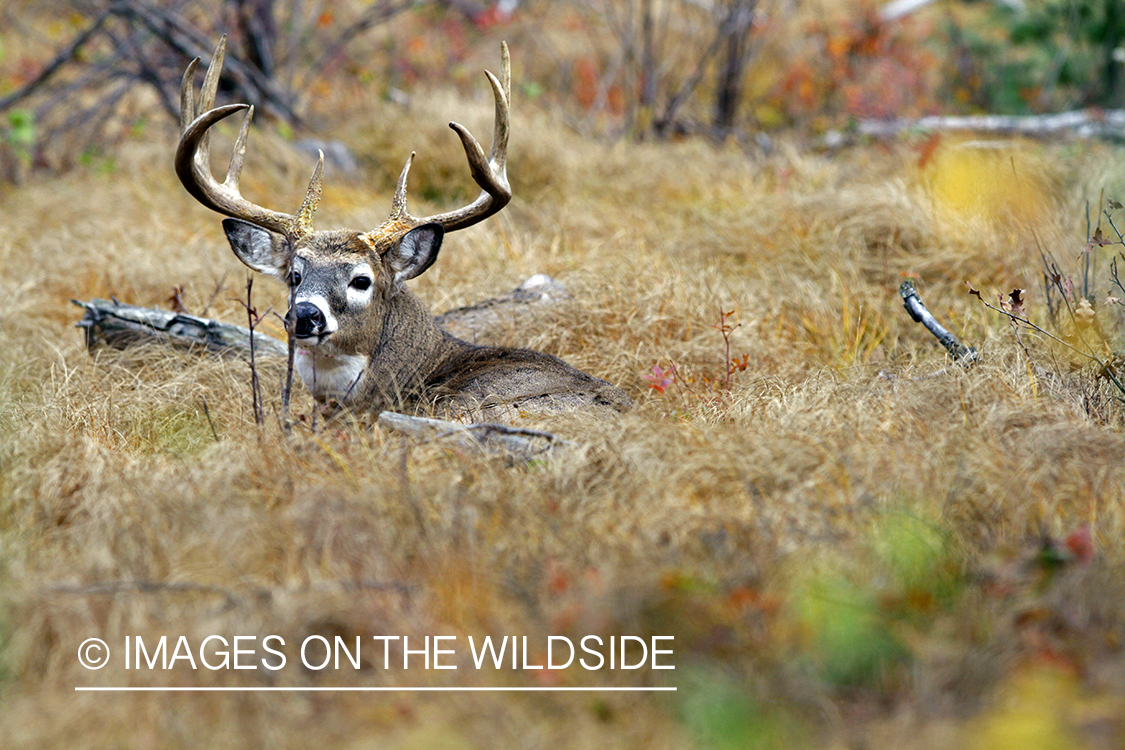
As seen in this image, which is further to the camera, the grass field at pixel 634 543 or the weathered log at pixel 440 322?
the weathered log at pixel 440 322

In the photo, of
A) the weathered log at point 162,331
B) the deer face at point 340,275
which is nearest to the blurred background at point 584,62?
the weathered log at point 162,331

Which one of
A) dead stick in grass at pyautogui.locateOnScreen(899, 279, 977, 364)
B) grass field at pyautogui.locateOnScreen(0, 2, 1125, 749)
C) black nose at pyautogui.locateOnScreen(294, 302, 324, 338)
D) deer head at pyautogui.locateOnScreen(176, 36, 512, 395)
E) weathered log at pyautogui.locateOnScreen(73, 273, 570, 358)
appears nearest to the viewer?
grass field at pyautogui.locateOnScreen(0, 2, 1125, 749)

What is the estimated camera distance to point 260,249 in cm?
475

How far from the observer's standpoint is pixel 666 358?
5.29m

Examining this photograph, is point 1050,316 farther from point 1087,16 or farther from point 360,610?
point 1087,16

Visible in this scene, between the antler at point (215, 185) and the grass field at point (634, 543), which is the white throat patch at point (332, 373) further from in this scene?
the antler at point (215, 185)

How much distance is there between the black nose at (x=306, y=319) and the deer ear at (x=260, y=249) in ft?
1.61

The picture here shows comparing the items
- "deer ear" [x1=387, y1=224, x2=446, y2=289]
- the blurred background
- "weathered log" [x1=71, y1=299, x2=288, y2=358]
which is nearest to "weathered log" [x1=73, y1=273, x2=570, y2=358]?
"weathered log" [x1=71, y1=299, x2=288, y2=358]

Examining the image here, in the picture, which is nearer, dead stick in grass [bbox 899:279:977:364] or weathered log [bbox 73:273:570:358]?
dead stick in grass [bbox 899:279:977:364]

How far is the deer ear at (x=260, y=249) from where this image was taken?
4680 millimetres

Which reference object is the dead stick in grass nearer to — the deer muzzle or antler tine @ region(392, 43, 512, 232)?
antler tine @ region(392, 43, 512, 232)

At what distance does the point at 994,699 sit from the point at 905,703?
0.19m

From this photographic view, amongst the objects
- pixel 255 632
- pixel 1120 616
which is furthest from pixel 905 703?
pixel 255 632

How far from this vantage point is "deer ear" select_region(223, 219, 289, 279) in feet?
15.4
